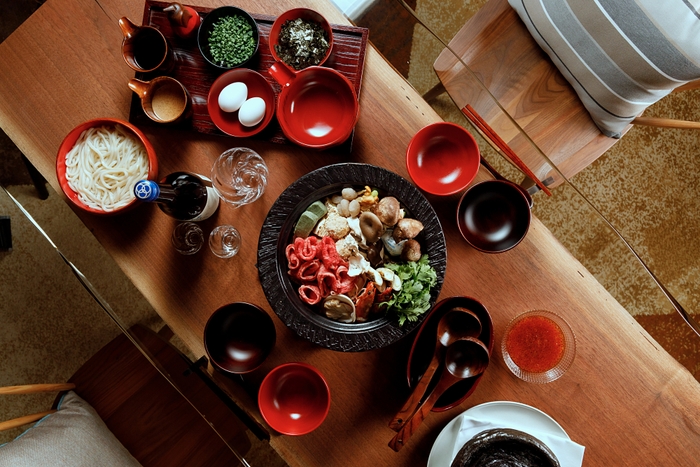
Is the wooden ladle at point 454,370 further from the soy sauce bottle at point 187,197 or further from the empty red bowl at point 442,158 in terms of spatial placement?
the soy sauce bottle at point 187,197

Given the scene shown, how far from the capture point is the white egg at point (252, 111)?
1.36 meters

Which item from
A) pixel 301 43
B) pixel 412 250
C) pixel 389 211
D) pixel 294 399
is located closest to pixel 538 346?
pixel 412 250

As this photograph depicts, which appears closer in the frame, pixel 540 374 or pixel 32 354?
pixel 540 374

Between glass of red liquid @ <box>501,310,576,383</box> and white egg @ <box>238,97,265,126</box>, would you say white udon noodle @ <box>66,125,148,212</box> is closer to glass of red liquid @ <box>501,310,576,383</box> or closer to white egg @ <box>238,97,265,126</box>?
white egg @ <box>238,97,265,126</box>

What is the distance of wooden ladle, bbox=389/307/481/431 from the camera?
1220 millimetres

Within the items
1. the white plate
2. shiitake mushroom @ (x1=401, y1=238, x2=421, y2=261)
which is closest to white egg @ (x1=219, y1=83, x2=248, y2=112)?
shiitake mushroom @ (x1=401, y1=238, x2=421, y2=261)

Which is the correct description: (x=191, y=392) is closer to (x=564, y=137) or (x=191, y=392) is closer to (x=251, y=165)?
(x=251, y=165)

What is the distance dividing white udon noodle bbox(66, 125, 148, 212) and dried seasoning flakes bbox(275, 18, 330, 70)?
48cm

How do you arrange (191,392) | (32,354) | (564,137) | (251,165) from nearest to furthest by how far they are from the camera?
(251,165)
(191,392)
(564,137)
(32,354)

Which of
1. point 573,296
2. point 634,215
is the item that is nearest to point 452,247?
point 573,296

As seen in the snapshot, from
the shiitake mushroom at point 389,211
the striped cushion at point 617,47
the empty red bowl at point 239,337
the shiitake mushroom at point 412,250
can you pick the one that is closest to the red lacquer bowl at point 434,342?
the shiitake mushroom at point 412,250

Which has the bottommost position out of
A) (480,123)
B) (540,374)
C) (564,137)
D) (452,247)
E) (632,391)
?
(632,391)

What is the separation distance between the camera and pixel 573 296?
54.0 inches

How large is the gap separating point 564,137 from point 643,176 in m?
0.90
